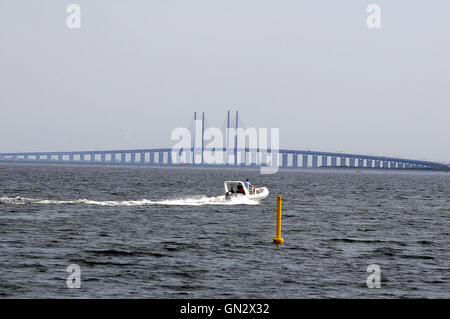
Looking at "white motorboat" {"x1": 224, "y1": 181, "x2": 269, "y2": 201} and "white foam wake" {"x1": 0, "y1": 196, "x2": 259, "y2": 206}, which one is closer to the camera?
"white foam wake" {"x1": 0, "y1": 196, "x2": 259, "y2": 206}

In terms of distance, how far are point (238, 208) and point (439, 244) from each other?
20.3 meters

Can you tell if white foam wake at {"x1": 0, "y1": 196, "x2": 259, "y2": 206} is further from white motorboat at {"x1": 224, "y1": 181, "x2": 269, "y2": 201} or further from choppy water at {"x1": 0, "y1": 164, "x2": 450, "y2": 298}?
choppy water at {"x1": 0, "y1": 164, "x2": 450, "y2": 298}

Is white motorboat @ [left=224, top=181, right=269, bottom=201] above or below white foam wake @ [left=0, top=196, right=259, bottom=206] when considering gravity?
above

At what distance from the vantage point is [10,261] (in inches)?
942

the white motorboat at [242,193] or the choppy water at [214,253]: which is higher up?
the white motorboat at [242,193]

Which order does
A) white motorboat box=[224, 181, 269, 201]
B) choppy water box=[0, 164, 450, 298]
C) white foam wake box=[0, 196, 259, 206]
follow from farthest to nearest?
white motorboat box=[224, 181, 269, 201]
white foam wake box=[0, 196, 259, 206]
choppy water box=[0, 164, 450, 298]

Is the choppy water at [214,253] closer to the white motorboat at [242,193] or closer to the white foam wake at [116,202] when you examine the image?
the white foam wake at [116,202]

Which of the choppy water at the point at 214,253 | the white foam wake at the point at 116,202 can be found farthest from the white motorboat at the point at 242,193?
the choppy water at the point at 214,253

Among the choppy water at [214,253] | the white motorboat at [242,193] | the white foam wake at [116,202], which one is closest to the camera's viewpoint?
the choppy water at [214,253]

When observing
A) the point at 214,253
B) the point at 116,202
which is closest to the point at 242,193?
the point at 116,202

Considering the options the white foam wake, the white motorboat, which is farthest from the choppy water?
the white motorboat

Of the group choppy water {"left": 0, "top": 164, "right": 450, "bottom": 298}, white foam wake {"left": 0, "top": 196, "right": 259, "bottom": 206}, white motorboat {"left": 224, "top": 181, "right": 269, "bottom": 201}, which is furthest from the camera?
white motorboat {"left": 224, "top": 181, "right": 269, "bottom": 201}

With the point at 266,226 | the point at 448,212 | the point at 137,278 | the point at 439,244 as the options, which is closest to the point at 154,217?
the point at 266,226
